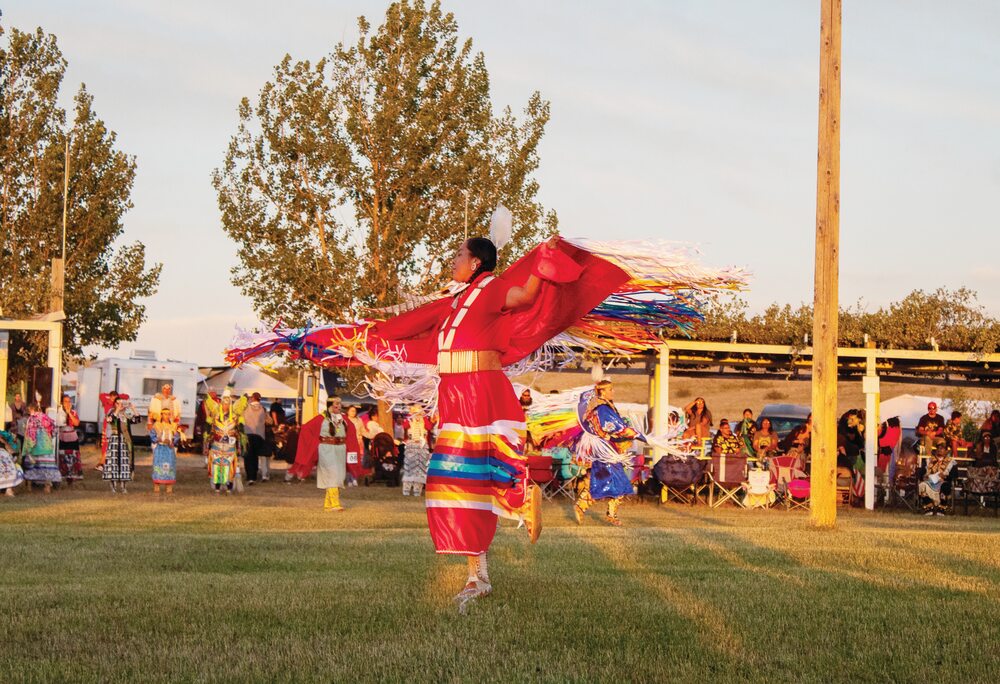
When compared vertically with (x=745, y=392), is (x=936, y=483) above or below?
below

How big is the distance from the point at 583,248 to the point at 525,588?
1925 mm

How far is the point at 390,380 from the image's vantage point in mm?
9234

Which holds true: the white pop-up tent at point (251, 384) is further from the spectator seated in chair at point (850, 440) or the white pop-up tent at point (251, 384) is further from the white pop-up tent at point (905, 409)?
the spectator seated in chair at point (850, 440)

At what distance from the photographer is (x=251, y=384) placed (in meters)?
37.3

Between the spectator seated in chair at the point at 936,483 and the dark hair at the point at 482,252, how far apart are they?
547 inches

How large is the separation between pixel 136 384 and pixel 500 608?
2990cm

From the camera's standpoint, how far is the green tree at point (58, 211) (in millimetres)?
28422

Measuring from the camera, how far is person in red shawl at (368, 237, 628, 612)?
23.2ft

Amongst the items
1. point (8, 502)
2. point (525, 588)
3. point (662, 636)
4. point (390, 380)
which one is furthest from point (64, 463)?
point (662, 636)

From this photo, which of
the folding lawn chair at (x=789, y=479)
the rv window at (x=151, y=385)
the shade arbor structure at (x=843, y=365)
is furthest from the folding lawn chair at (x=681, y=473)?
the rv window at (x=151, y=385)

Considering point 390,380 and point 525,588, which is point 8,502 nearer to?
point 390,380

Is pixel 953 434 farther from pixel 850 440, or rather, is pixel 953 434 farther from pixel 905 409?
pixel 905 409

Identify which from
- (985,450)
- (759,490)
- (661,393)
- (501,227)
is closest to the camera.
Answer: (501,227)

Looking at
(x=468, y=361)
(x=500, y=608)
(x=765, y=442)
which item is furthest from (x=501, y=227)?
(x=765, y=442)
